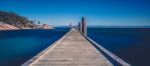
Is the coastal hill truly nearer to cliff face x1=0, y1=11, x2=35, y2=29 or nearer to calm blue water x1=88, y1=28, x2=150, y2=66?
cliff face x1=0, y1=11, x2=35, y2=29

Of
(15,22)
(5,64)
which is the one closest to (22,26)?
(15,22)

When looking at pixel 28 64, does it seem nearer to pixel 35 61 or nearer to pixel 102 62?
pixel 35 61

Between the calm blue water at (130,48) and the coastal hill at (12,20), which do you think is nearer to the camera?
the calm blue water at (130,48)

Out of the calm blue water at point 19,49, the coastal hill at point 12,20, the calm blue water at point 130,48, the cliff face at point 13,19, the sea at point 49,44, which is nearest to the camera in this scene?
the calm blue water at point 19,49

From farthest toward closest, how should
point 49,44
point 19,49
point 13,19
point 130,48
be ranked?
point 13,19, point 49,44, point 130,48, point 19,49

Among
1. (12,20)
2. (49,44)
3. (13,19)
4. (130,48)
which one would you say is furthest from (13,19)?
(130,48)

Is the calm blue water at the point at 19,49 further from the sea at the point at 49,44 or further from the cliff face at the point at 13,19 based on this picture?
the cliff face at the point at 13,19

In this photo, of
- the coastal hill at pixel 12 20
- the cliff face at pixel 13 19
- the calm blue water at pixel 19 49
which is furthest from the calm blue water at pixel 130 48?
the cliff face at pixel 13 19

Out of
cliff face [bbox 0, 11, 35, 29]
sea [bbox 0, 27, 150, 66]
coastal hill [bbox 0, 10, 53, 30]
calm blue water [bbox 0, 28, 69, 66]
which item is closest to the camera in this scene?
calm blue water [bbox 0, 28, 69, 66]

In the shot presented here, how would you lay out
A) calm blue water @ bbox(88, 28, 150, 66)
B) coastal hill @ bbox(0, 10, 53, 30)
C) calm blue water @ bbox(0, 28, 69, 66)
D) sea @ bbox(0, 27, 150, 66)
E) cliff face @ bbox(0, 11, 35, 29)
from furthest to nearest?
cliff face @ bbox(0, 11, 35, 29) < coastal hill @ bbox(0, 10, 53, 30) < calm blue water @ bbox(88, 28, 150, 66) < sea @ bbox(0, 27, 150, 66) < calm blue water @ bbox(0, 28, 69, 66)

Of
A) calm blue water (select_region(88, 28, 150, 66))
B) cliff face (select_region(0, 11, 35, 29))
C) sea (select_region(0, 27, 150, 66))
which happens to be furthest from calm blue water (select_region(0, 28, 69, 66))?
cliff face (select_region(0, 11, 35, 29))

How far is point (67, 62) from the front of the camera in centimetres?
848

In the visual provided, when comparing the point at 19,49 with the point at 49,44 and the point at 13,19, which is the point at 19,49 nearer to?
the point at 49,44

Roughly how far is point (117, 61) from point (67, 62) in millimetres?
1963
